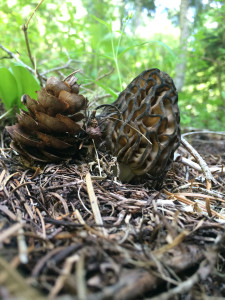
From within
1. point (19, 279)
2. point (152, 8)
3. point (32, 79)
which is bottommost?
point (19, 279)

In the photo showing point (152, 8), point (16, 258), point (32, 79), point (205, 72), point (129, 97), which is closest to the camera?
point (16, 258)

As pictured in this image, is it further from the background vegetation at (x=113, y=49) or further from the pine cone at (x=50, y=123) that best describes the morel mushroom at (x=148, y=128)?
the background vegetation at (x=113, y=49)

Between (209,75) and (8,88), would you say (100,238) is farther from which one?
(209,75)

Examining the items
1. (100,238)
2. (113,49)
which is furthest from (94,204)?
(113,49)

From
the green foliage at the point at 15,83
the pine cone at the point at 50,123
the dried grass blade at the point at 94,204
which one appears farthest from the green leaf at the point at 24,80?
the dried grass blade at the point at 94,204

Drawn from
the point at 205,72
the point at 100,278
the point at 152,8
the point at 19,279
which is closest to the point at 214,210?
the point at 100,278

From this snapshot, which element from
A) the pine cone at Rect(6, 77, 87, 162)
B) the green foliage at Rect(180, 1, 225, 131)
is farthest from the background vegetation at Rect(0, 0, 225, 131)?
the pine cone at Rect(6, 77, 87, 162)

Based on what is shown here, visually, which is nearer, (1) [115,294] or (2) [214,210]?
(1) [115,294]

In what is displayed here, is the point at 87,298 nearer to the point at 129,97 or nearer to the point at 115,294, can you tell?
the point at 115,294

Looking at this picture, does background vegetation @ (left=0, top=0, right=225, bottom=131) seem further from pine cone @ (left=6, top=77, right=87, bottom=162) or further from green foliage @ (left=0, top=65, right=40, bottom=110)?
pine cone @ (left=6, top=77, right=87, bottom=162)
